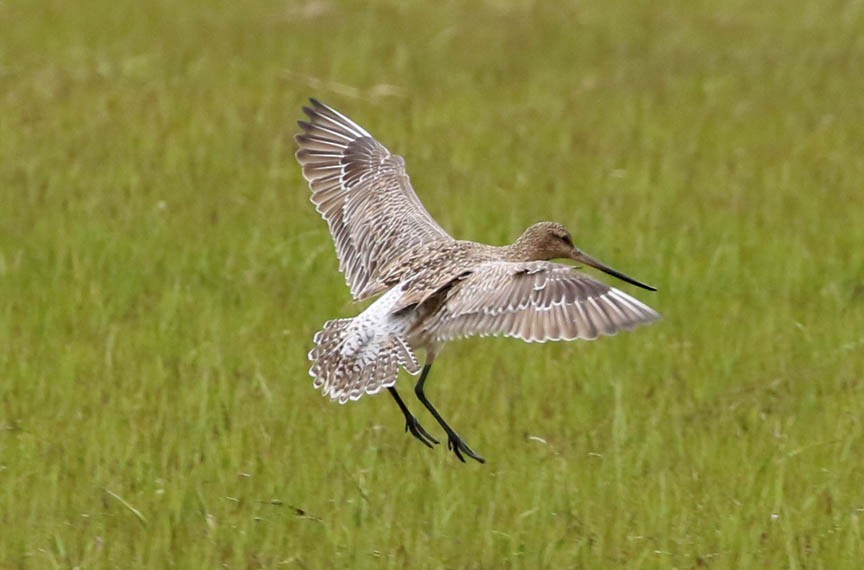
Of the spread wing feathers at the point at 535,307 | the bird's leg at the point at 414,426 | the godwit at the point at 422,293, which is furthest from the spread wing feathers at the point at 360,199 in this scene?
the spread wing feathers at the point at 535,307

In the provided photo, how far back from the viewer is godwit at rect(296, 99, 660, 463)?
6.58 metres

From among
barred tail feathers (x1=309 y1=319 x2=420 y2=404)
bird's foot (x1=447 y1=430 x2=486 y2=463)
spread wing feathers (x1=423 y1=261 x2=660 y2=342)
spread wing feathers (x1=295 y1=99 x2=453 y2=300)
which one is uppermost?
spread wing feathers (x1=295 y1=99 x2=453 y2=300)

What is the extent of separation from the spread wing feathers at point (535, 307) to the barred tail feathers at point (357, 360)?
0.19m

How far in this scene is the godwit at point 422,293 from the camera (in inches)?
259

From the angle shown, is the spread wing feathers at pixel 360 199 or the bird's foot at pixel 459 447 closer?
the bird's foot at pixel 459 447

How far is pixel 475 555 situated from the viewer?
636 cm

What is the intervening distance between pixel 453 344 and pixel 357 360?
81.1 inches

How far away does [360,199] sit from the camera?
8383 mm

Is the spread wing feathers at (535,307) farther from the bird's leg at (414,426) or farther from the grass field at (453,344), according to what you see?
the grass field at (453,344)

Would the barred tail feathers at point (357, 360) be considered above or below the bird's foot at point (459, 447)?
above

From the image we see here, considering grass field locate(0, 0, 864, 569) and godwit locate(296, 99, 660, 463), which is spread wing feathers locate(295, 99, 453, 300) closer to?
godwit locate(296, 99, 660, 463)

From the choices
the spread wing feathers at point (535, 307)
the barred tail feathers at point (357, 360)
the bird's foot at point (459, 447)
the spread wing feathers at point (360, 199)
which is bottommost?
the bird's foot at point (459, 447)

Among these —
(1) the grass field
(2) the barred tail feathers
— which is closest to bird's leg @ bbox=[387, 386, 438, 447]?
(1) the grass field

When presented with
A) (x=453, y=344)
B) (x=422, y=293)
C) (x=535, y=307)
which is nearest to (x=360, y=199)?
(x=453, y=344)
